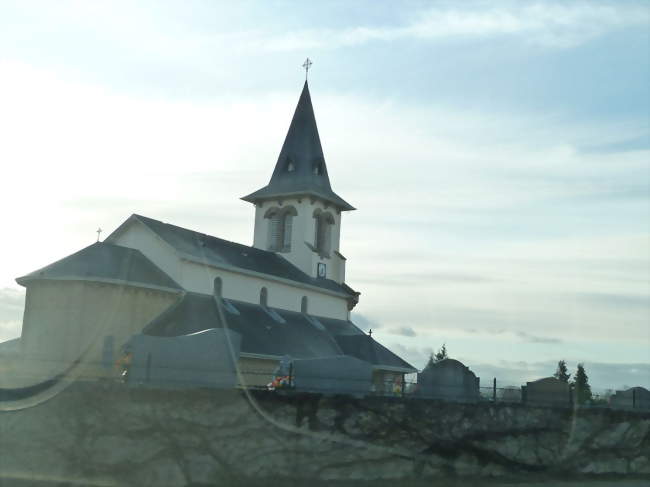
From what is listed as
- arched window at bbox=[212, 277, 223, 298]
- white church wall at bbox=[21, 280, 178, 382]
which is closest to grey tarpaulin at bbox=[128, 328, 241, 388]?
white church wall at bbox=[21, 280, 178, 382]

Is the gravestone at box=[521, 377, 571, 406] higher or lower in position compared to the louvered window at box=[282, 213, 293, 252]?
lower

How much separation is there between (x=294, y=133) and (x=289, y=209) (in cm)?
573

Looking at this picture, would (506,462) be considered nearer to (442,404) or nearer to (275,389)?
(442,404)

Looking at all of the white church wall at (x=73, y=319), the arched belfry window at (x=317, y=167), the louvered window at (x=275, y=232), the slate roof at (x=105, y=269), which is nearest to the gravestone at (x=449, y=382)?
the white church wall at (x=73, y=319)

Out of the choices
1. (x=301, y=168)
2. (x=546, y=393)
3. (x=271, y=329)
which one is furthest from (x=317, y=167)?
(x=546, y=393)

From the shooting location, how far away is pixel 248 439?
19406mm

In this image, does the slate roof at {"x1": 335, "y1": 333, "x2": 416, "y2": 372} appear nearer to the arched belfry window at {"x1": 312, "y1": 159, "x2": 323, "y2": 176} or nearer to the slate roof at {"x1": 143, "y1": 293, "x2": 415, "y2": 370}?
the slate roof at {"x1": 143, "y1": 293, "x2": 415, "y2": 370}

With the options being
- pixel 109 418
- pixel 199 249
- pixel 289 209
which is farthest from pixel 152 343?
pixel 289 209

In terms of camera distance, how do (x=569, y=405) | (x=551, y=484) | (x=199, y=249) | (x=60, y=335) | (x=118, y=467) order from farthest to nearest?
(x=199, y=249)
(x=60, y=335)
(x=569, y=405)
(x=551, y=484)
(x=118, y=467)

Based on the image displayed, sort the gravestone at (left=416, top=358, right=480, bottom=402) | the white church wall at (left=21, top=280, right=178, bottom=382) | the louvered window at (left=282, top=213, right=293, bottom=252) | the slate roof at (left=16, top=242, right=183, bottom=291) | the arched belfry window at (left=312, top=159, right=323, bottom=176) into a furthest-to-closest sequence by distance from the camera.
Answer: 1. the arched belfry window at (left=312, top=159, right=323, bottom=176)
2. the louvered window at (left=282, top=213, right=293, bottom=252)
3. the slate roof at (left=16, top=242, right=183, bottom=291)
4. the white church wall at (left=21, top=280, right=178, bottom=382)
5. the gravestone at (left=416, top=358, right=480, bottom=402)

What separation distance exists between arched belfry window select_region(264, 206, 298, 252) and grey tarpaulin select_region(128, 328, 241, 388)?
27063mm

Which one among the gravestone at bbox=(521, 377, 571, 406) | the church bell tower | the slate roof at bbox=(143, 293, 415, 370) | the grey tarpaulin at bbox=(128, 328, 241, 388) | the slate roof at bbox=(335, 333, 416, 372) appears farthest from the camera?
the church bell tower

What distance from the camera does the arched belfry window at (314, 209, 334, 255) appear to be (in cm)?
4843

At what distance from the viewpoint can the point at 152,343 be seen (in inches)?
777
